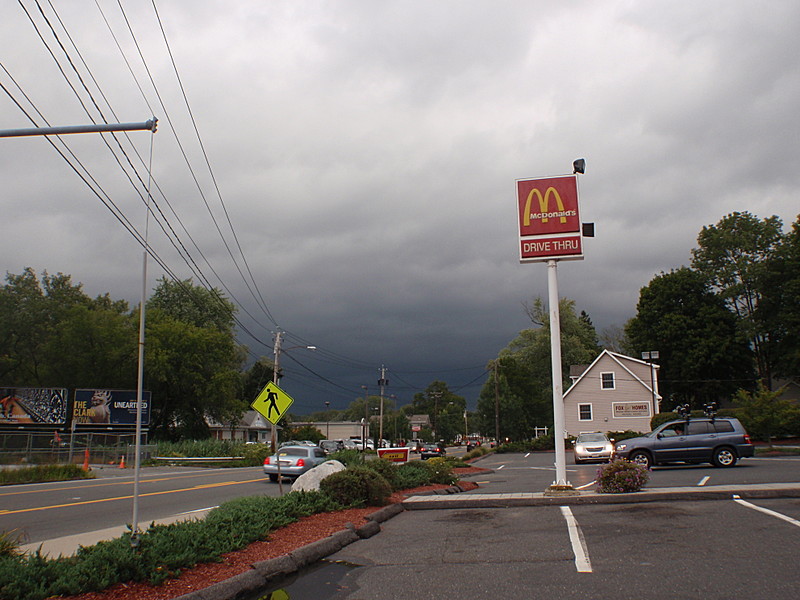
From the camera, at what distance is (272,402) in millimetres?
15805

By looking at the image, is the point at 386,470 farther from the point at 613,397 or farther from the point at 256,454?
the point at 613,397

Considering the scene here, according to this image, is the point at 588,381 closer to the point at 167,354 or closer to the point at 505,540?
the point at 167,354

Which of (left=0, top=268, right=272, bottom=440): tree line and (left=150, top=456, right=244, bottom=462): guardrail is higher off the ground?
(left=0, top=268, right=272, bottom=440): tree line

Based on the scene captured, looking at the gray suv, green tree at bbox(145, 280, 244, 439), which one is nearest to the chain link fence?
green tree at bbox(145, 280, 244, 439)

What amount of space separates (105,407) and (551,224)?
146 feet

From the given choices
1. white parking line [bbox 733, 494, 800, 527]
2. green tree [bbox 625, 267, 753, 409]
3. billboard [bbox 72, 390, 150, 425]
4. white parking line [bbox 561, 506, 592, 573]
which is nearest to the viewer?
white parking line [bbox 561, 506, 592, 573]

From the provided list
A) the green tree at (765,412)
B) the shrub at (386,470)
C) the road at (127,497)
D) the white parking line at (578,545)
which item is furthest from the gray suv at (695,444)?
the white parking line at (578,545)

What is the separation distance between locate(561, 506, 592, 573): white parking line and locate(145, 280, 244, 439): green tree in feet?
170

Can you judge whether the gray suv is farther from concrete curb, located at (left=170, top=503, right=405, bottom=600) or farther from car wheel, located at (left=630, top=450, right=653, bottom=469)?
concrete curb, located at (left=170, top=503, right=405, bottom=600)

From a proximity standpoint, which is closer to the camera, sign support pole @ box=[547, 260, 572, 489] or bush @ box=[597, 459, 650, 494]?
bush @ box=[597, 459, 650, 494]

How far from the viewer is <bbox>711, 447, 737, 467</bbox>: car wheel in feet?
71.2

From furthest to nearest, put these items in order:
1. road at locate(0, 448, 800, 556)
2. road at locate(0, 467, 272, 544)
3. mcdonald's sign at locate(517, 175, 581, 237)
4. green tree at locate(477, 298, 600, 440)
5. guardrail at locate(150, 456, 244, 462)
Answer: green tree at locate(477, 298, 600, 440), guardrail at locate(150, 456, 244, 462), mcdonald's sign at locate(517, 175, 581, 237), road at locate(0, 448, 800, 556), road at locate(0, 467, 272, 544)

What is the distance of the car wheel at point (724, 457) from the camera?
21.7 meters

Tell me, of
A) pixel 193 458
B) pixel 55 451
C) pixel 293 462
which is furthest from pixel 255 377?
pixel 293 462
